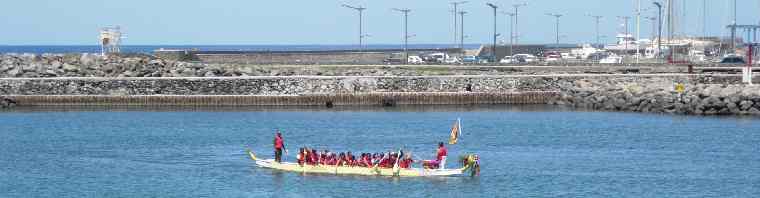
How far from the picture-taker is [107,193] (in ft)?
180

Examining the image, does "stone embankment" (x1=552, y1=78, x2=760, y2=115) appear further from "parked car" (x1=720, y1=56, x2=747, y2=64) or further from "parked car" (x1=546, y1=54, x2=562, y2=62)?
"parked car" (x1=546, y1=54, x2=562, y2=62)

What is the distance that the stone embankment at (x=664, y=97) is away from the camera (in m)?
88.4

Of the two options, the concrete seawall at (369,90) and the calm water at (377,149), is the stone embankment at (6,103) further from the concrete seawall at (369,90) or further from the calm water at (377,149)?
the calm water at (377,149)

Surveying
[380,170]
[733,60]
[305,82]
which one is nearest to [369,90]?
[305,82]

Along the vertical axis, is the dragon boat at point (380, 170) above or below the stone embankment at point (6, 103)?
below

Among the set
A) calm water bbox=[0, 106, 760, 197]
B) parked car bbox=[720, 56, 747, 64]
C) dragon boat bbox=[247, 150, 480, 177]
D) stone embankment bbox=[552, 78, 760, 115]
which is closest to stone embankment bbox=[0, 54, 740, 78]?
stone embankment bbox=[552, 78, 760, 115]

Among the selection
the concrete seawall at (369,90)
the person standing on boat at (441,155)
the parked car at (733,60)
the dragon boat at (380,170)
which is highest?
the parked car at (733,60)

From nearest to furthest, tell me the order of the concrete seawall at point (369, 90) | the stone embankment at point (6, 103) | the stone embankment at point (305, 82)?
the stone embankment at point (305, 82) → the concrete seawall at point (369, 90) → the stone embankment at point (6, 103)

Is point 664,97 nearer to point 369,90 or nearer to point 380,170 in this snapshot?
point 369,90

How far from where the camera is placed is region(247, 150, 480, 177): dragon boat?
5788cm

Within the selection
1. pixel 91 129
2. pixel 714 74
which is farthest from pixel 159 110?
pixel 714 74

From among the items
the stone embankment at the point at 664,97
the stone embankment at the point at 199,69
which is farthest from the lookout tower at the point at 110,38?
the stone embankment at the point at 664,97

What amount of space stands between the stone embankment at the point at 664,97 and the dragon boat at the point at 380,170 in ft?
110

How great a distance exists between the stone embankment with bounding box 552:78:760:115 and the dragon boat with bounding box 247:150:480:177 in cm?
3353
